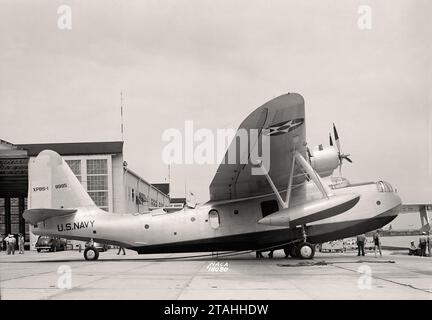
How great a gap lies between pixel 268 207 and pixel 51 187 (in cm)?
875

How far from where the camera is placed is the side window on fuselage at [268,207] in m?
18.7

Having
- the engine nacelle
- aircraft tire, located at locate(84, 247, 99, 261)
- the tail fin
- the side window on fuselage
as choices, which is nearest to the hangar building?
the tail fin

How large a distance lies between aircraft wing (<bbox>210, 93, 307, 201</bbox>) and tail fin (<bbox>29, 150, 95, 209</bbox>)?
559cm

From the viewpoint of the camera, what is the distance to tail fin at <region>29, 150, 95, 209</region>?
19469 mm

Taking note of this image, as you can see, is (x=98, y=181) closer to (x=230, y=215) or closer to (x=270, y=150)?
(x=230, y=215)

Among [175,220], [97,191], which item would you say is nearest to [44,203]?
[175,220]

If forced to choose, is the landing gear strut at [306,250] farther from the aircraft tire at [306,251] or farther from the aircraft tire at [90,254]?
the aircraft tire at [90,254]

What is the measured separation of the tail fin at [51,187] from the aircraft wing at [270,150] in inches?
220

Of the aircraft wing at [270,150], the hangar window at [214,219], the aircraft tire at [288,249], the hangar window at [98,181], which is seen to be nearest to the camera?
the aircraft wing at [270,150]

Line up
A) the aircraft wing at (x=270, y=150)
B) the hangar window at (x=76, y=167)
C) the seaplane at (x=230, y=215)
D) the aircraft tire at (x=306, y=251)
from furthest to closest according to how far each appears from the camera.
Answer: the hangar window at (x=76, y=167) → the seaplane at (x=230, y=215) → the aircraft tire at (x=306, y=251) → the aircraft wing at (x=270, y=150)

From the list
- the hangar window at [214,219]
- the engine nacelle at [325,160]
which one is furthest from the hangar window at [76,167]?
the engine nacelle at [325,160]

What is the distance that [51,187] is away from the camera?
19.5 m

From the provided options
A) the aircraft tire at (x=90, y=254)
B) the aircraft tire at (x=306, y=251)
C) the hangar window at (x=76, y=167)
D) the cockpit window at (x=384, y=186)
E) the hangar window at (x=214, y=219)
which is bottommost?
the aircraft tire at (x=90, y=254)
